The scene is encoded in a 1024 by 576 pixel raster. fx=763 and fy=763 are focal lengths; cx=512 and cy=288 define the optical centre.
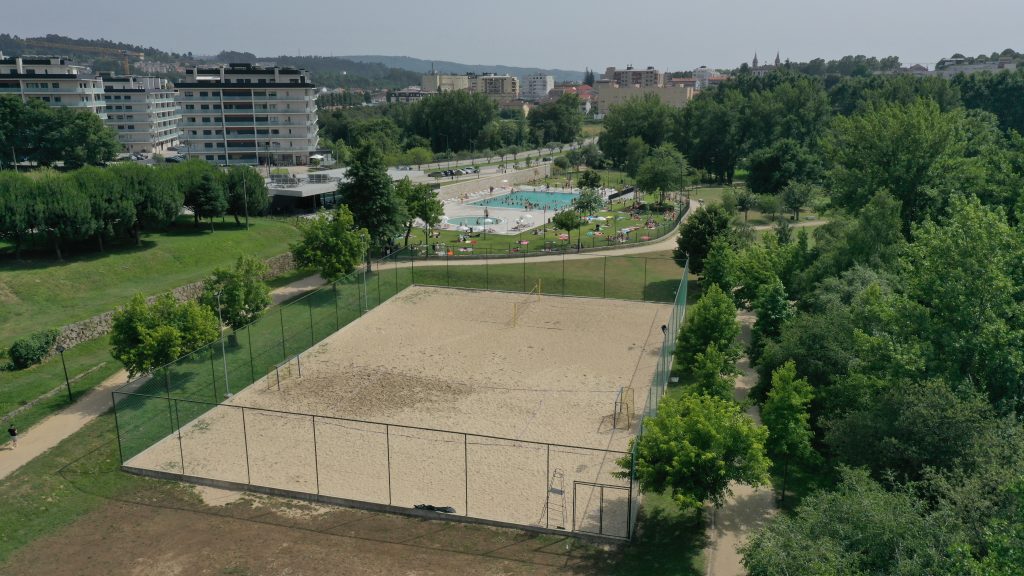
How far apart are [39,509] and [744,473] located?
19.5 m

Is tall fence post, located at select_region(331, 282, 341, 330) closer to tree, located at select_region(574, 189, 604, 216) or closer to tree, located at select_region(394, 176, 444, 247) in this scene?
tree, located at select_region(394, 176, 444, 247)

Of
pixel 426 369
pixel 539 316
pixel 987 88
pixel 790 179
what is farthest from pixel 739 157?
pixel 426 369

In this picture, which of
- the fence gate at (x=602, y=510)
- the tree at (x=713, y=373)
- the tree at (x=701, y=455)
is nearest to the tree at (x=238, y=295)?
the fence gate at (x=602, y=510)

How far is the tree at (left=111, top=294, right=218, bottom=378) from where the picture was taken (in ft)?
91.1

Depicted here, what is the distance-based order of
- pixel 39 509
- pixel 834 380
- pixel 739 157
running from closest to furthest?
pixel 39 509, pixel 834 380, pixel 739 157

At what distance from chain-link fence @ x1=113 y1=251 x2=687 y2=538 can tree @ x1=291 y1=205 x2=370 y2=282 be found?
679cm

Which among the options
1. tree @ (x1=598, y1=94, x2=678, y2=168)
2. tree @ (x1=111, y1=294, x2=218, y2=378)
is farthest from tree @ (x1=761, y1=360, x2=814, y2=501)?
tree @ (x1=598, y1=94, x2=678, y2=168)

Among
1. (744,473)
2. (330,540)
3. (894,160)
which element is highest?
(894,160)

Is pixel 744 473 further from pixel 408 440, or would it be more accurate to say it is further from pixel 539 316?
pixel 539 316

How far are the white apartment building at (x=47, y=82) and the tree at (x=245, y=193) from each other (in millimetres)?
59489

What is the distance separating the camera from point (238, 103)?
327 feet

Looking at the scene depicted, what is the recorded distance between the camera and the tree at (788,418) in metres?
21.4

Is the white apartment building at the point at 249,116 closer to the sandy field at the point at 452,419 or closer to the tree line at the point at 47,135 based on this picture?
the tree line at the point at 47,135

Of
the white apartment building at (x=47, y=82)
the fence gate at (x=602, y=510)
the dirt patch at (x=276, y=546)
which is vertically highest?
the white apartment building at (x=47, y=82)
